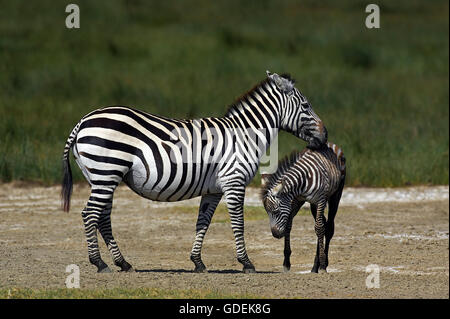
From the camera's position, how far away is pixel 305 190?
34.2 feet

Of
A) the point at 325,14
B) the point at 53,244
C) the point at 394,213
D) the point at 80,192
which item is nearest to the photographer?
the point at 53,244

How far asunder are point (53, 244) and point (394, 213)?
553 cm

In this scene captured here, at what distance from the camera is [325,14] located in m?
38.4

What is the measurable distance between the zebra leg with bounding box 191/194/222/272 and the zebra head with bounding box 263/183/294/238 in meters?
0.60

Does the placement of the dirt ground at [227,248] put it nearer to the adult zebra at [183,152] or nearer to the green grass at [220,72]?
the adult zebra at [183,152]

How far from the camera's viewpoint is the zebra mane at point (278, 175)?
10461mm

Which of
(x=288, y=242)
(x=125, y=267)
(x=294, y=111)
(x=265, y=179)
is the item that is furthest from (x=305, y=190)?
(x=125, y=267)

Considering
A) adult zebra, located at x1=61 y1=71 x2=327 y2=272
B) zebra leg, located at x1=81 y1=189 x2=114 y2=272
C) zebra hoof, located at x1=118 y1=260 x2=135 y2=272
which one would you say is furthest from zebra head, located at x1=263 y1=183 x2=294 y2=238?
zebra leg, located at x1=81 y1=189 x2=114 y2=272

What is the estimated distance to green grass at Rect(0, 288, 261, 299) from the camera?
8695 millimetres

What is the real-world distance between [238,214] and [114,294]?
78.5 inches

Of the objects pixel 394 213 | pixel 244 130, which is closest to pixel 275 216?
pixel 244 130

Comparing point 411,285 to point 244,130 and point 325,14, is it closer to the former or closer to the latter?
point 244,130

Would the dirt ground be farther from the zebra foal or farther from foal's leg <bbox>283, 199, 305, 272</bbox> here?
the zebra foal

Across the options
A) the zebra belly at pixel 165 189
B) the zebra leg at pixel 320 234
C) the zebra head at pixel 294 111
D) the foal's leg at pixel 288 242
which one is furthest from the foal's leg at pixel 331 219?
the zebra belly at pixel 165 189
